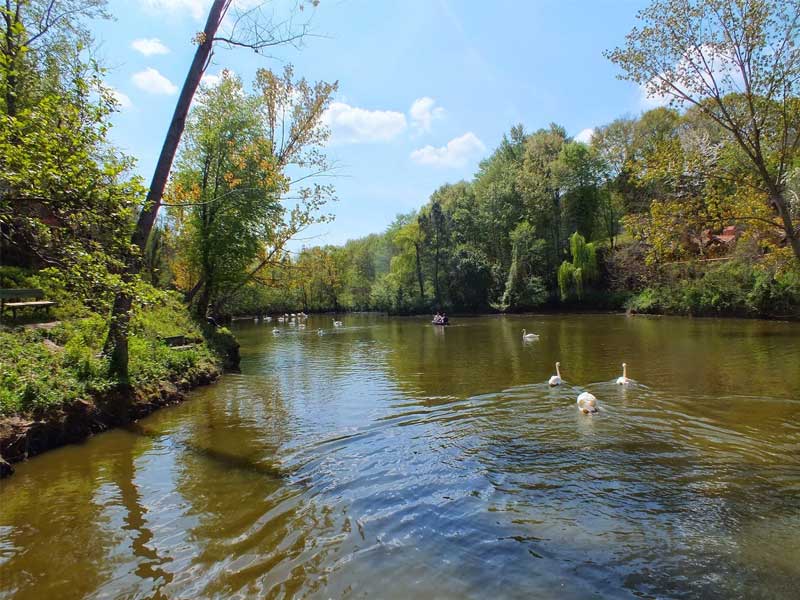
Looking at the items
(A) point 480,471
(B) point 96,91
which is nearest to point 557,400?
(A) point 480,471

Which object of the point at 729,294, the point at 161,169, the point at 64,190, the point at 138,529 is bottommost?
the point at 138,529

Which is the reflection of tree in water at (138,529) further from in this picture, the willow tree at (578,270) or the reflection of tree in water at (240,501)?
the willow tree at (578,270)

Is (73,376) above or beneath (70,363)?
beneath

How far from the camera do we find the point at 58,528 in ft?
16.6

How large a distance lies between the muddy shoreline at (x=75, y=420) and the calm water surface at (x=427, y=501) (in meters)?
0.36

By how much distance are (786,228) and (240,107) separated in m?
20.9

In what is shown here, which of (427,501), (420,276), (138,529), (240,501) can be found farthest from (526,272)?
(138,529)

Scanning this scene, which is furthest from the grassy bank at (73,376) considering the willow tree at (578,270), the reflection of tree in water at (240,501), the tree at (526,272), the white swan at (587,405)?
the tree at (526,272)

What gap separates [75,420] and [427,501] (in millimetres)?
6851

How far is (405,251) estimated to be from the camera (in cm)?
6656

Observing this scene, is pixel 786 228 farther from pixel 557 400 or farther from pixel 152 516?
pixel 152 516

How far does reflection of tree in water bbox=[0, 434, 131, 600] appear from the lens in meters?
4.06

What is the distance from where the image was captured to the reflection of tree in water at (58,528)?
160 inches

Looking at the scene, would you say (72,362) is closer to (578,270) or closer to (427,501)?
(427,501)
